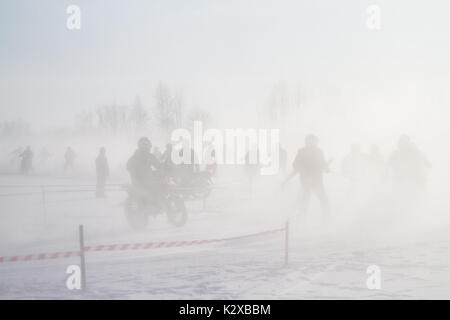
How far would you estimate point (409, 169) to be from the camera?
13859mm

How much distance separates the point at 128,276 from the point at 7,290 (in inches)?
64.9

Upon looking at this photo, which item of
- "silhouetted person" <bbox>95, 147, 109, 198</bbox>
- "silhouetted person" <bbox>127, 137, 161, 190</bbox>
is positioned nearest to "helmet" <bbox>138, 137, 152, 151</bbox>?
"silhouetted person" <bbox>127, 137, 161, 190</bbox>

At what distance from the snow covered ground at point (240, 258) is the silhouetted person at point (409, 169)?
2.82 ft

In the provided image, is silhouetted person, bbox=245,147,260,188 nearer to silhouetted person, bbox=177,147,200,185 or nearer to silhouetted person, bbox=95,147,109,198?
silhouetted person, bbox=95,147,109,198

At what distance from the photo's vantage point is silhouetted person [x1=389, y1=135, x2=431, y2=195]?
13797 mm

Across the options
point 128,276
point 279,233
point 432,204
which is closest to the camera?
point 128,276

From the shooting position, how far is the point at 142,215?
1167 cm

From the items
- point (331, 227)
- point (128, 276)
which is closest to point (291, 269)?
point (128, 276)

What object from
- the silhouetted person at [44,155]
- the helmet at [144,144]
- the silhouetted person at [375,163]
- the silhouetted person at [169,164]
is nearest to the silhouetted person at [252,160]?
the silhouetted person at [375,163]

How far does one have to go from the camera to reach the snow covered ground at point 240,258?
20.7 feet

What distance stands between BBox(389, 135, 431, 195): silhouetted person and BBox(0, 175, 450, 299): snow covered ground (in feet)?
2.82

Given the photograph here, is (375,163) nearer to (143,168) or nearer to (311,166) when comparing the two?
(311,166)
